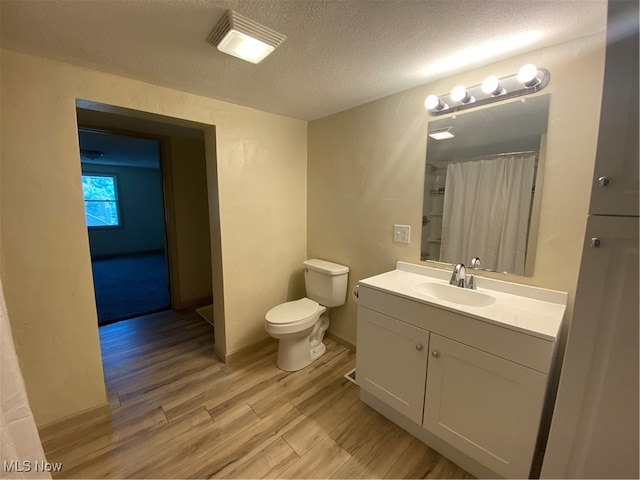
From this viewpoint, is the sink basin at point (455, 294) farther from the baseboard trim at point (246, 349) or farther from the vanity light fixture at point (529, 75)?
the baseboard trim at point (246, 349)

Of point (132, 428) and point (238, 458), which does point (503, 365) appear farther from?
point (132, 428)

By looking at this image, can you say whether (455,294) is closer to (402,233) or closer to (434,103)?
(402,233)

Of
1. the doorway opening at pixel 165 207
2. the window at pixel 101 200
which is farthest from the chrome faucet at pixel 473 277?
the window at pixel 101 200

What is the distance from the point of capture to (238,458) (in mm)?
1396

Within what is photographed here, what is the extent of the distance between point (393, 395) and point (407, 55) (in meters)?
1.85

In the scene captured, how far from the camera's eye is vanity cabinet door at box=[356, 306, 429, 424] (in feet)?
4.60

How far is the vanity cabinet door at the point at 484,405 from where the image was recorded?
1.08m

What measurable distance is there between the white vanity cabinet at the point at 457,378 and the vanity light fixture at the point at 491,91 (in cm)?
118

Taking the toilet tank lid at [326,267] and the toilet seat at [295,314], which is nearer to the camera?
→ the toilet seat at [295,314]

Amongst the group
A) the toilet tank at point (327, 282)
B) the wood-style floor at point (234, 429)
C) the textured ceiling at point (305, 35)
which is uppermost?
the textured ceiling at point (305, 35)

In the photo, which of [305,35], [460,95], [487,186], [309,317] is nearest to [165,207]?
[309,317]

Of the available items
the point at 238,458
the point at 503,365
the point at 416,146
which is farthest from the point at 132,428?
the point at 416,146

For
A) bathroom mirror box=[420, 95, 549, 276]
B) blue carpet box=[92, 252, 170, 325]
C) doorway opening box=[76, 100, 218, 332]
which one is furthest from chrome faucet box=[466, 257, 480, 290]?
blue carpet box=[92, 252, 170, 325]

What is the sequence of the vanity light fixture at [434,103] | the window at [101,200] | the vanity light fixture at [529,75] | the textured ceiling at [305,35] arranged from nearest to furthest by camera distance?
the textured ceiling at [305,35]
the vanity light fixture at [529,75]
the vanity light fixture at [434,103]
the window at [101,200]
